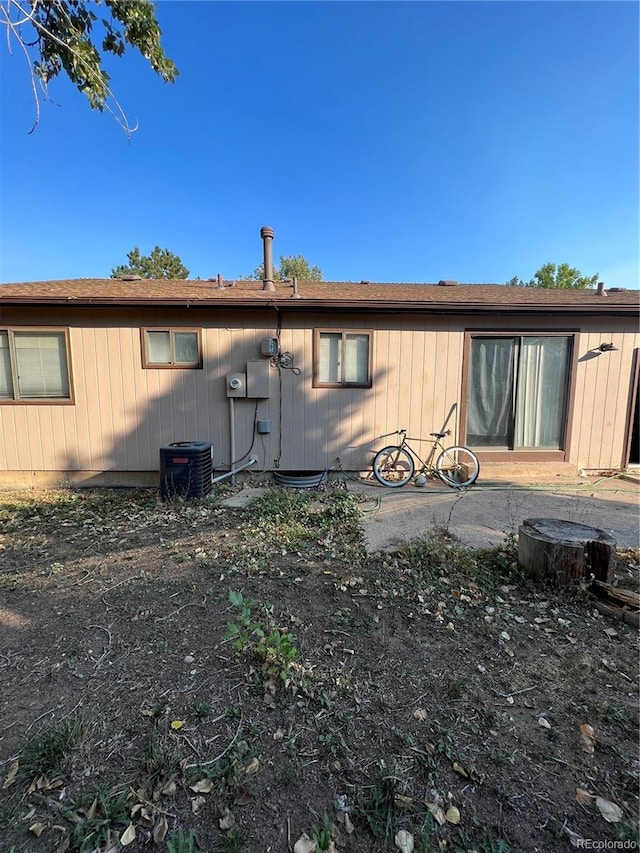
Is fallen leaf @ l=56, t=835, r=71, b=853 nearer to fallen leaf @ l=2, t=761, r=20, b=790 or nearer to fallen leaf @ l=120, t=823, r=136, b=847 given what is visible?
fallen leaf @ l=120, t=823, r=136, b=847

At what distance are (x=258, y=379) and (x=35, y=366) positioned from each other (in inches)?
124

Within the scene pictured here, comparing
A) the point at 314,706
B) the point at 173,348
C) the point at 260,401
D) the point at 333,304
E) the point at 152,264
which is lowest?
the point at 314,706

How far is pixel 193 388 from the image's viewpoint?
17.5ft

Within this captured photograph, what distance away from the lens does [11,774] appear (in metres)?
1.35

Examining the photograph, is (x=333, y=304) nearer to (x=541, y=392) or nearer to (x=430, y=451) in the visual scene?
(x=430, y=451)

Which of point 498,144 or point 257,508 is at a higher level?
point 498,144

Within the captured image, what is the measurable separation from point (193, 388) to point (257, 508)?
84.8 inches

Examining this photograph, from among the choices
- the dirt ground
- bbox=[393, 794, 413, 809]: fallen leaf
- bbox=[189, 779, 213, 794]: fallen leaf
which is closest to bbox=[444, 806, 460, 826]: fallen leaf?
the dirt ground

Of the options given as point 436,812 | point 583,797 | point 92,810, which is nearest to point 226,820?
point 92,810

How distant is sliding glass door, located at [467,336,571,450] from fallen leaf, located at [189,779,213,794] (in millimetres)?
5122

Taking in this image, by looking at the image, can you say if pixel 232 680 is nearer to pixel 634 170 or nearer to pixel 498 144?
pixel 634 170

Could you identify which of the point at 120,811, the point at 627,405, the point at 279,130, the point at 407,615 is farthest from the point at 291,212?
the point at 120,811

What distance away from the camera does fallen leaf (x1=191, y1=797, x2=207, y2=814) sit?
1243mm

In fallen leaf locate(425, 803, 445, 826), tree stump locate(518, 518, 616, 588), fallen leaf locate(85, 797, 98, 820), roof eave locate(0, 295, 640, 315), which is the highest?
roof eave locate(0, 295, 640, 315)
